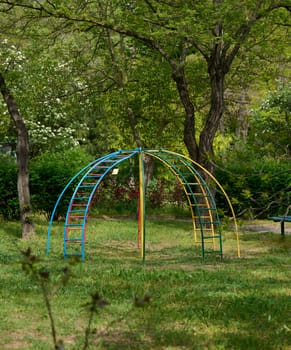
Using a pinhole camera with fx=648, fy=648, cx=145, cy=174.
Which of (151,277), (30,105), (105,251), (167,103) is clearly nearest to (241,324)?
(151,277)

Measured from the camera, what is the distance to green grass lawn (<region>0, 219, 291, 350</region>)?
645cm

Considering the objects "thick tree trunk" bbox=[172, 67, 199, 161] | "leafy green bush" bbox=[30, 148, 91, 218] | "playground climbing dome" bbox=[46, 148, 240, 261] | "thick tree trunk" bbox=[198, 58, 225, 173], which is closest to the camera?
"playground climbing dome" bbox=[46, 148, 240, 261]

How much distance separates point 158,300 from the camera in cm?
812

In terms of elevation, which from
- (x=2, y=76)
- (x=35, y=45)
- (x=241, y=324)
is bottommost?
(x=241, y=324)

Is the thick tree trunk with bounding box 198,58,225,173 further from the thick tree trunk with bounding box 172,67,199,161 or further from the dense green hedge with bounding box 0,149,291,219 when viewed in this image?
the dense green hedge with bounding box 0,149,291,219

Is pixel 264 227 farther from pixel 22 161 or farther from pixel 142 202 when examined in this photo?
pixel 142 202

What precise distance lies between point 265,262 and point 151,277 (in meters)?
3.23

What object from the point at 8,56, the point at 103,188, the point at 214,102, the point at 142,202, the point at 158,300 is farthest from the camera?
the point at 103,188

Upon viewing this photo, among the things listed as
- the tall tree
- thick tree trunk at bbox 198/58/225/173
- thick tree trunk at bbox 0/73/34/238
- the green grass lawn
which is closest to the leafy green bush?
thick tree trunk at bbox 0/73/34/238

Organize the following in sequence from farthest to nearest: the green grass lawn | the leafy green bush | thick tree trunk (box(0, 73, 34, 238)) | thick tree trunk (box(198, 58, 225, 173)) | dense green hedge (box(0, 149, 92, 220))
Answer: the leafy green bush → dense green hedge (box(0, 149, 92, 220)) → thick tree trunk (box(198, 58, 225, 173)) → thick tree trunk (box(0, 73, 34, 238)) → the green grass lawn

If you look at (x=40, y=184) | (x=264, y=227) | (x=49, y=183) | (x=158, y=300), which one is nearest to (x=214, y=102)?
(x=264, y=227)

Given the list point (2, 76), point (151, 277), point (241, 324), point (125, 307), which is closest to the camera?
point (241, 324)

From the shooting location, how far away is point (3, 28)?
15.6 metres

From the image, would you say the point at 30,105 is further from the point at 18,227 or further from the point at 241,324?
the point at 241,324
